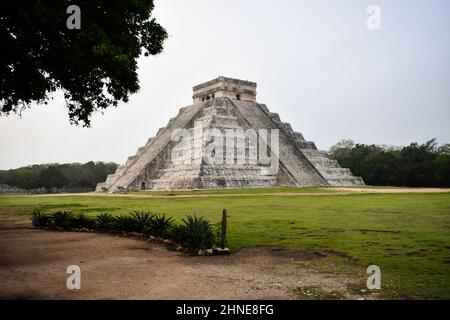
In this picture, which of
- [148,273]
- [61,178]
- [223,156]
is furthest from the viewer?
[61,178]

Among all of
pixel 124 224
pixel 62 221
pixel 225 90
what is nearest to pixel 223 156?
pixel 225 90

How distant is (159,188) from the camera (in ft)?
126

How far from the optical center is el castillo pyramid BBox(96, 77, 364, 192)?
120 ft

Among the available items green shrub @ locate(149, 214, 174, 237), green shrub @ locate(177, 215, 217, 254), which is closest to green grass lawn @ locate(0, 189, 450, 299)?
green shrub @ locate(177, 215, 217, 254)

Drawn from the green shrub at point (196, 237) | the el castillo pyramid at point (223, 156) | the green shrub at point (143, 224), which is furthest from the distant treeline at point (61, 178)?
the green shrub at point (196, 237)

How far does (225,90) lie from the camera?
158 feet

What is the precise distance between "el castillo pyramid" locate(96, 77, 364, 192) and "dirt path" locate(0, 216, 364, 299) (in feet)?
79.5

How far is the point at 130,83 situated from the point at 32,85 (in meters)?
2.42

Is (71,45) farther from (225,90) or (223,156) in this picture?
(225,90)

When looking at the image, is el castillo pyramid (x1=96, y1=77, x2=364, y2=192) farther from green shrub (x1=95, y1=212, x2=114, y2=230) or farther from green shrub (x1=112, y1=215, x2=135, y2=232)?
green shrub (x1=112, y1=215, x2=135, y2=232)

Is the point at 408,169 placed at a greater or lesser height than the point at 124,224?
greater

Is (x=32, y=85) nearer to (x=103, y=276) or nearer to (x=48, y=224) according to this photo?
(x=103, y=276)

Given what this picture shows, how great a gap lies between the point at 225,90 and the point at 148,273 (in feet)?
138
